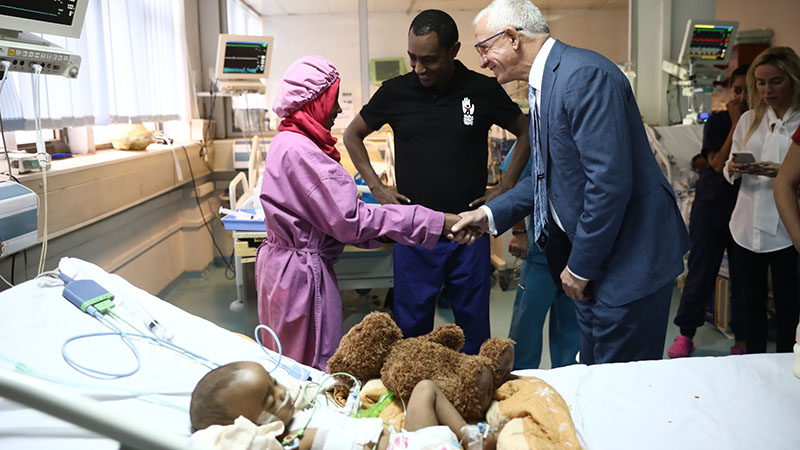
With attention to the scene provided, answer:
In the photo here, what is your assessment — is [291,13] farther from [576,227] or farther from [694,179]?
[576,227]

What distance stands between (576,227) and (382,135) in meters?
3.41

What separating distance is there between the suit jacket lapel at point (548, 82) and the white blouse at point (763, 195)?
159cm

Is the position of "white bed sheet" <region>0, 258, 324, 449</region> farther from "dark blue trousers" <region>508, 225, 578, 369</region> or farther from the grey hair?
"dark blue trousers" <region>508, 225, 578, 369</region>

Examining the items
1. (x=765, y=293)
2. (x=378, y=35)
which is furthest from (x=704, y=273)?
(x=378, y=35)

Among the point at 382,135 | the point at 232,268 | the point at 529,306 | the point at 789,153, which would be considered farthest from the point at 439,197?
the point at 232,268

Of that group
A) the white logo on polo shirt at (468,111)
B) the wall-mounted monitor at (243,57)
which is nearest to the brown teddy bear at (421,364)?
the white logo on polo shirt at (468,111)

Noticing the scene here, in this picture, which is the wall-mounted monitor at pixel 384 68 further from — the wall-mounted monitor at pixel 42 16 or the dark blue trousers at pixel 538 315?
the wall-mounted monitor at pixel 42 16

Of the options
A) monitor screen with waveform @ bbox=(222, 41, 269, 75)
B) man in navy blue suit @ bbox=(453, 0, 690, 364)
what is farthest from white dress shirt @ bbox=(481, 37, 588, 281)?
monitor screen with waveform @ bbox=(222, 41, 269, 75)

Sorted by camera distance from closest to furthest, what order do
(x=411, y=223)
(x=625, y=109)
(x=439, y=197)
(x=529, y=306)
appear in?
1. (x=625, y=109)
2. (x=411, y=223)
3. (x=439, y=197)
4. (x=529, y=306)

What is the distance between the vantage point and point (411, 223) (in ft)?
6.54

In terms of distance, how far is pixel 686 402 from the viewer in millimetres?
1567

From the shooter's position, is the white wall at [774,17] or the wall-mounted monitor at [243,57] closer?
the wall-mounted monitor at [243,57]

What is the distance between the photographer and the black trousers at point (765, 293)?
278cm

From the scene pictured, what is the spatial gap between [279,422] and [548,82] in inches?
45.9
